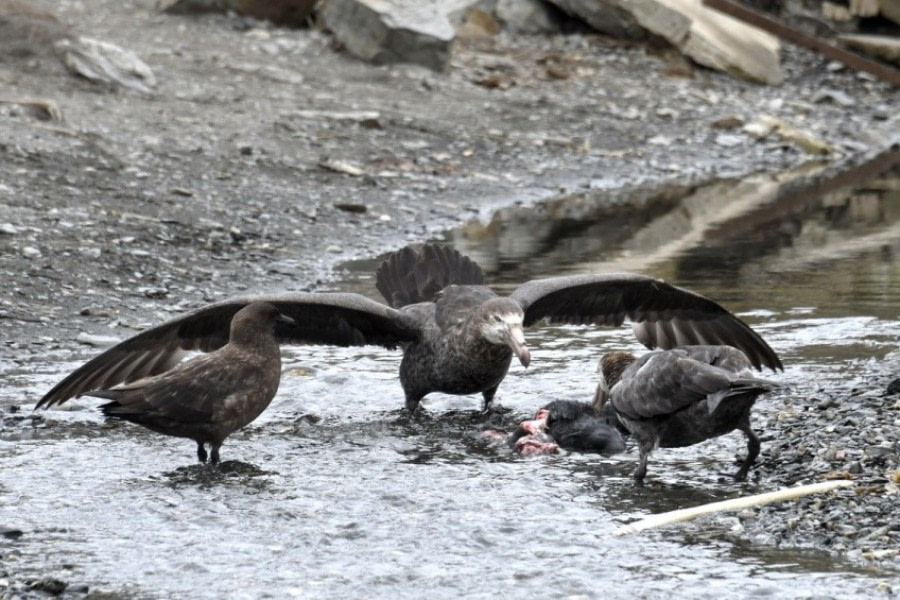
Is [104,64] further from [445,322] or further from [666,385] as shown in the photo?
[666,385]

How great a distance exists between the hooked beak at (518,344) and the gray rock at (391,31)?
1079 centimetres

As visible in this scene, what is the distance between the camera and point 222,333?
7.88 m

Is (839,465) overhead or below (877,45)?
below

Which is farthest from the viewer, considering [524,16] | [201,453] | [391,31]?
[524,16]

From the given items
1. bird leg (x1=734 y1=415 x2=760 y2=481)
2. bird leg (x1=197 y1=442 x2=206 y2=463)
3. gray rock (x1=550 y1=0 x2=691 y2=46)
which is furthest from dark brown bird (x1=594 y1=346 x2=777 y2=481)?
gray rock (x1=550 y1=0 x2=691 y2=46)

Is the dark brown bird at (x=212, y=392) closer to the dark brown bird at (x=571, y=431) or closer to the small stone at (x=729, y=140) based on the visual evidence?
the dark brown bird at (x=571, y=431)

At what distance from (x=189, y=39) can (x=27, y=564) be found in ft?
42.2

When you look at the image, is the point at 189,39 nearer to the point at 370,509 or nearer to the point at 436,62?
the point at 436,62

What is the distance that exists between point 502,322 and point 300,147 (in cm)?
725

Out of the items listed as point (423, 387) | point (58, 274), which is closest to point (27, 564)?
point (423, 387)

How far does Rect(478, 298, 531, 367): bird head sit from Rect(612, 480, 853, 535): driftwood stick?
171cm

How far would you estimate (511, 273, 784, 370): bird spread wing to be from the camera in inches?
319

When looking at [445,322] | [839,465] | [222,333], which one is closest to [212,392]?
[222,333]

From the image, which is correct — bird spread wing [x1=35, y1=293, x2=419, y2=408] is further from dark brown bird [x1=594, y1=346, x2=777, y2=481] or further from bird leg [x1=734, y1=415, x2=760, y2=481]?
bird leg [x1=734, y1=415, x2=760, y2=481]
